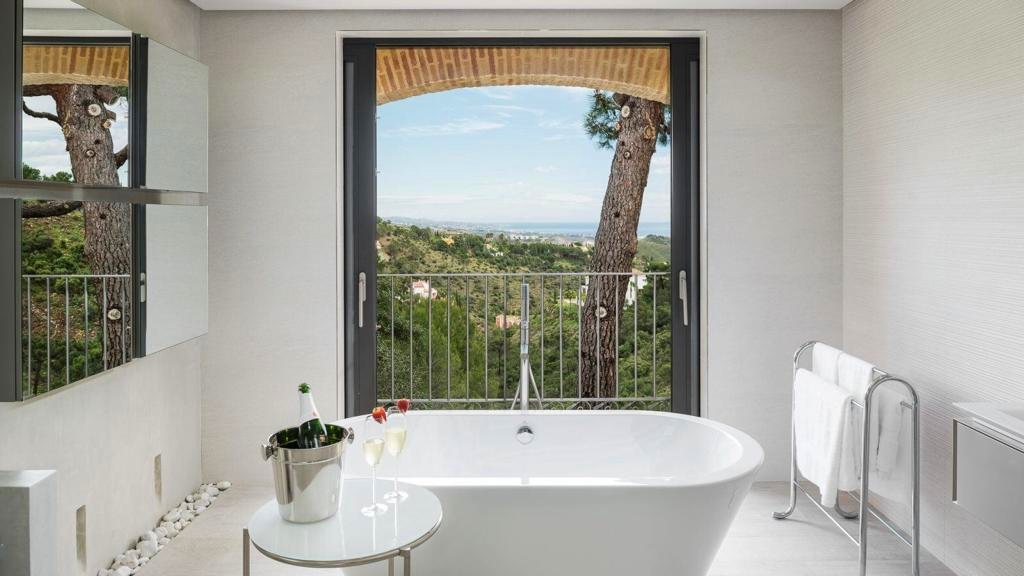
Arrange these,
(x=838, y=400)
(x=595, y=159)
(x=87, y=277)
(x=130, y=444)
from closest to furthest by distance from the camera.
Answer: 1. (x=87, y=277)
2. (x=838, y=400)
3. (x=130, y=444)
4. (x=595, y=159)

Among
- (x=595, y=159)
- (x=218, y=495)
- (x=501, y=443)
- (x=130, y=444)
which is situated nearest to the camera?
(x=130, y=444)

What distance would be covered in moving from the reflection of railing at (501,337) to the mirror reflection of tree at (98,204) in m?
2.66

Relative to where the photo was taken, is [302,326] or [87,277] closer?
[87,277]

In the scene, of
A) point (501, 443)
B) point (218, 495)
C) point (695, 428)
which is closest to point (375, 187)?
point (501, 443)

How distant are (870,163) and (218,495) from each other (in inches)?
146

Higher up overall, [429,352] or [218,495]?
[429,352]

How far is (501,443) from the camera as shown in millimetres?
3363

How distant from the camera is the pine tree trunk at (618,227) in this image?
202 inches

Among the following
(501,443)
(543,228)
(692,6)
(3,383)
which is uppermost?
(692,6)

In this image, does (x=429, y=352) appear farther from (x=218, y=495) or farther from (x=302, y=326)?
(x=218, y=495)

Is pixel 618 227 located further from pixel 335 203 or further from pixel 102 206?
pixel 102 206

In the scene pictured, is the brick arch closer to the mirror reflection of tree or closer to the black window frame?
the black window frame

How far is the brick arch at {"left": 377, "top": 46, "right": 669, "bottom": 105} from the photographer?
3.99 metres

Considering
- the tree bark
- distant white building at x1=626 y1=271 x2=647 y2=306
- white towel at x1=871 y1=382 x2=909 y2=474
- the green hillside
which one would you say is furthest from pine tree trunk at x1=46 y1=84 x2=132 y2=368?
distant white building at x1=626 y1=271 x2=647 y2=306
